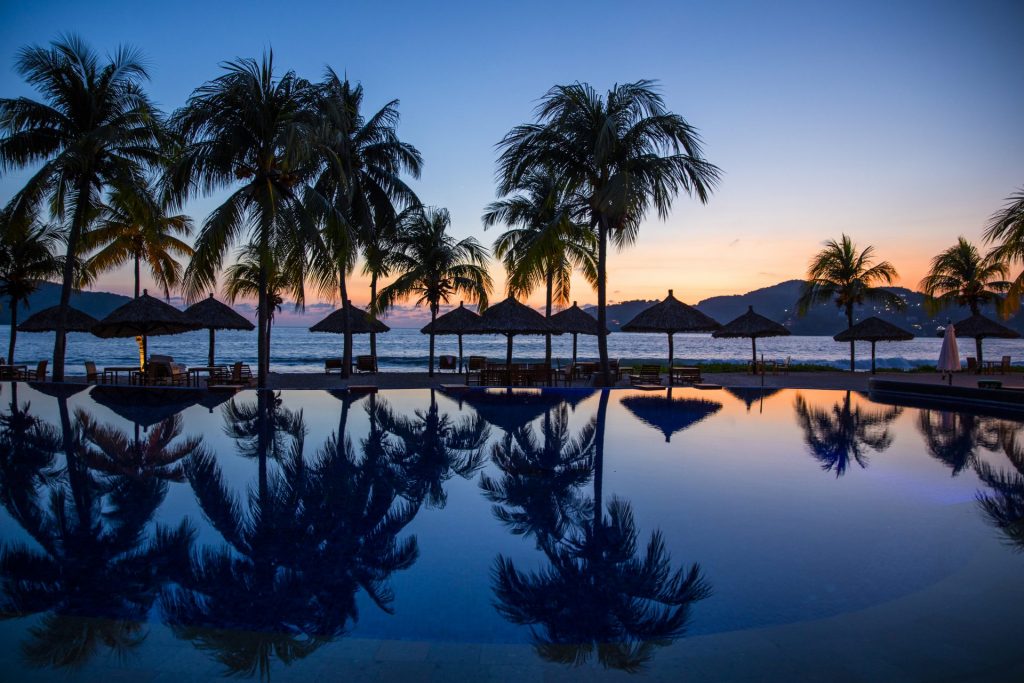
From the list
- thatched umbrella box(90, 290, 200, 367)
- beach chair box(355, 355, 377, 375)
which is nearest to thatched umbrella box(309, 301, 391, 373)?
beach chair box(355, 355, 377, 375)

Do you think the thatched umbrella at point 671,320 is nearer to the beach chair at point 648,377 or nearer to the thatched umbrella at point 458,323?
the beach chair at point 648,377

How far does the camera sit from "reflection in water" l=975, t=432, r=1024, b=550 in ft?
17.9

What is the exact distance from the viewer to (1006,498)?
6488 millimetres

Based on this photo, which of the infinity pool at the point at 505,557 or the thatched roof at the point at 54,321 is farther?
the thatched roof at the point at 54,321

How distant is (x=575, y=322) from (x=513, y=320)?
3.23 m

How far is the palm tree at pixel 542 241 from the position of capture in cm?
1583

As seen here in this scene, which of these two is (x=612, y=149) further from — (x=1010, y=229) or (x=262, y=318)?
(x=262, y=318)

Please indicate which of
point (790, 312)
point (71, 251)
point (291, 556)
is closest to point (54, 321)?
point (71, 251)

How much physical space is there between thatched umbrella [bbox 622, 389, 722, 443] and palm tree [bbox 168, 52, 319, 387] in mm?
9305

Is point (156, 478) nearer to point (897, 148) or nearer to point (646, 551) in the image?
point (646, 551)

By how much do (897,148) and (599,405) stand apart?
13.5 m

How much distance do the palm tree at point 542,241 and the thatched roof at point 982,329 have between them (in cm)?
1827

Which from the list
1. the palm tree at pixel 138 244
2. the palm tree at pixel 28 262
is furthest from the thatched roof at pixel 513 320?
the palm tree at pixel 28 262

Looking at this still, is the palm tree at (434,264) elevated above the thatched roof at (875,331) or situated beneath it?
elevated above
